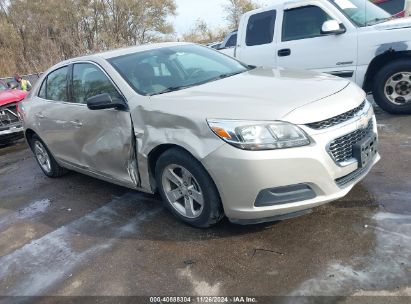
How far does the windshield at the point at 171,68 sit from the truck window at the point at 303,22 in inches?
94.2

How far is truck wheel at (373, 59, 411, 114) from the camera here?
6.07 m

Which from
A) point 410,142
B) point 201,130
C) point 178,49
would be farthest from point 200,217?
point 410,142

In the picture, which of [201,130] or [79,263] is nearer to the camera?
[201,130]

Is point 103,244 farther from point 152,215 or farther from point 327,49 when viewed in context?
point 327,49

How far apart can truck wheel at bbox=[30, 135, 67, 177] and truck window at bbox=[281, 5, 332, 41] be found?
13.1 feet

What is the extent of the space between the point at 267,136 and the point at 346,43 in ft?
12.7

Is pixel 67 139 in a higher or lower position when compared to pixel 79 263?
higher

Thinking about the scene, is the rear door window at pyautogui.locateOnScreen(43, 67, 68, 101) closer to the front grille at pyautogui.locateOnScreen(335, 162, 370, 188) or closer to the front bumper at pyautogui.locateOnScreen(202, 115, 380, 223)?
the front bumper at pyautogui.locateOnScreen(202, 115, 380, 223)

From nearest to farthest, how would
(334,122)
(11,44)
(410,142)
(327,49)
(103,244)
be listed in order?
(334,122)
(103,244)
(410,142)
(327,49)
(11,44)

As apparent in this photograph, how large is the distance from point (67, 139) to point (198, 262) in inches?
96.1

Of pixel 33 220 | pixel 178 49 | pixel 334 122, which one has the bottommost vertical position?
pixel 33 220

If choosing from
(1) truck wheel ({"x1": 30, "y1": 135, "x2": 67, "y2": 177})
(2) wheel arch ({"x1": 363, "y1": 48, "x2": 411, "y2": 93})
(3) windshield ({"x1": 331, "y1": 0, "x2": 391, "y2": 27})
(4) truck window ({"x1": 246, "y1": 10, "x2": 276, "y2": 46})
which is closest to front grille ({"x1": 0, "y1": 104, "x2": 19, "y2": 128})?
(1) truck wheel ({"x1": 30, "y1": 135, "x2": 67, "y2": 177})

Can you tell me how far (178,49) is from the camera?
4750mm

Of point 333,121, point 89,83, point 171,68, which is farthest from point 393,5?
point 89,83
